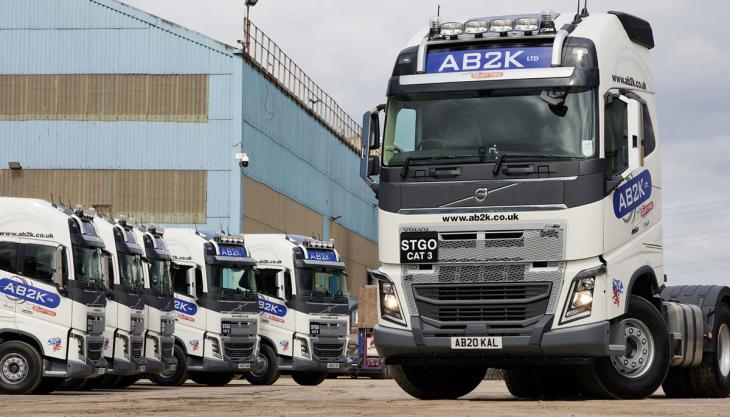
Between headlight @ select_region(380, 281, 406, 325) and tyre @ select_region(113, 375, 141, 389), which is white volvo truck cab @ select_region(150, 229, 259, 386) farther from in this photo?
headlight @ select_region(380, 281, 406, 325)

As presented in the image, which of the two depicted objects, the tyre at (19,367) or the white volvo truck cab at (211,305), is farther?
the white volvo truck cab at (211,305)

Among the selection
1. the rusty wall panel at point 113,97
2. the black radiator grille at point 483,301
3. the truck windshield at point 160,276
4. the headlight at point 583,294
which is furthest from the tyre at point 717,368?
the rusty wall panel at point 113,97

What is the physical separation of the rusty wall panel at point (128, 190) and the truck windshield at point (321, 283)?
12.5 metres

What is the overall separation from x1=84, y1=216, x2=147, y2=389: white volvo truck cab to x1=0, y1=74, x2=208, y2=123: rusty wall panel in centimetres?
1982

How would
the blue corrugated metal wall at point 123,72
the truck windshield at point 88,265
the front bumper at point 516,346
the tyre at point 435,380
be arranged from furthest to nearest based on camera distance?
the blue corrugated metal wall at point 123,72
the truck windshield at point 88,265
the tyre at point 435,380
the front bumper at point 516,346

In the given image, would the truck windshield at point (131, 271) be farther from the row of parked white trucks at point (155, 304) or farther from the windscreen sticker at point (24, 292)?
the windscreen sticker at point (24, 292)

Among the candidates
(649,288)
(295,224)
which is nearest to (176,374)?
(649,288)

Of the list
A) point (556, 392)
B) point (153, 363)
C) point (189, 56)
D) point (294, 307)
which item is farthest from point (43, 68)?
point (556, 392)

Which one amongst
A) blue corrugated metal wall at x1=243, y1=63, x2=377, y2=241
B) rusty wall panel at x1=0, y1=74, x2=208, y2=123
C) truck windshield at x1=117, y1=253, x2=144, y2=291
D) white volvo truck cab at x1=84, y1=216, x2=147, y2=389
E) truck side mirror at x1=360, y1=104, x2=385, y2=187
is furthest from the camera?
blue corrugated metal wall at x1=243, y1=63, x2=377, y2=241

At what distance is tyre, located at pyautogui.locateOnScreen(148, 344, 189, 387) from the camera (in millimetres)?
31172

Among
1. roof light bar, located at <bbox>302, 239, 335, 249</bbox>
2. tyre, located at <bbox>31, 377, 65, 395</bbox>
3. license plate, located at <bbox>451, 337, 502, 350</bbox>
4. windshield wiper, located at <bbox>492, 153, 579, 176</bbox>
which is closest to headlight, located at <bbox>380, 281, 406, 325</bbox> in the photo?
license plate, located at <bbox>451, 337, 502, 350</bbox>

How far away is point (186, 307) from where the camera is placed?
31516 millimetres

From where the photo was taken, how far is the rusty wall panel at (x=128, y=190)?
154 feet

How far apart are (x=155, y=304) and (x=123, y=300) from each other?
246 centimetres
